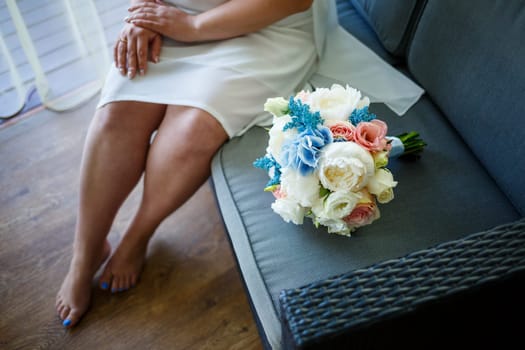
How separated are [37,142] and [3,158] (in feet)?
0.43

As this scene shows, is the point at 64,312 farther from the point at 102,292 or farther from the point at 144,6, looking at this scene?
the point at 144,6

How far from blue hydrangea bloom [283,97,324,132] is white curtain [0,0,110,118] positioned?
4.10ft

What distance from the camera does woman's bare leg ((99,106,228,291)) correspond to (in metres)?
1.21

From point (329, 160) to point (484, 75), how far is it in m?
0.49

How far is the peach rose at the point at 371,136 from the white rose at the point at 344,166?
19mm

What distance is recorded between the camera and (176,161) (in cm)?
122

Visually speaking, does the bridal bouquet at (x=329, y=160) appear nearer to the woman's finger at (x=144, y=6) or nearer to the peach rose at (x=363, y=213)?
the peach rose at (x=363, y=213)

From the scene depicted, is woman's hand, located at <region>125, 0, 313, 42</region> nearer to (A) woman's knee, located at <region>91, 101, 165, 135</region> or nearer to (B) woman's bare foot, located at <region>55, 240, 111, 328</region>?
(A) woman's knee, located at <region>91, 101, 165, 135</region>

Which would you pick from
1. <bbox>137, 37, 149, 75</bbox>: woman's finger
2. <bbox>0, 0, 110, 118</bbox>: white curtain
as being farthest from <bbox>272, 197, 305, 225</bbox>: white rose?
<bbox>0, 0, 110, 118</bbox>: white curtain

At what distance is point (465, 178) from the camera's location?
1.12 metres

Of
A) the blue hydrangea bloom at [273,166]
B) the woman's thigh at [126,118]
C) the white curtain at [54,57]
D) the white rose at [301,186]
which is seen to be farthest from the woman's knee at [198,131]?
the white curtain at [54,57]

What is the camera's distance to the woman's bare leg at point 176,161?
1205 mm

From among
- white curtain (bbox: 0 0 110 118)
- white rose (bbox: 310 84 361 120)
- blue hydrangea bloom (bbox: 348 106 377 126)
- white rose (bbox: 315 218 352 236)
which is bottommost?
white curtain (bbox: 0 0 110 118)

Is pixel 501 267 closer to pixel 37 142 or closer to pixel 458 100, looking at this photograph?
pixel 458 100
